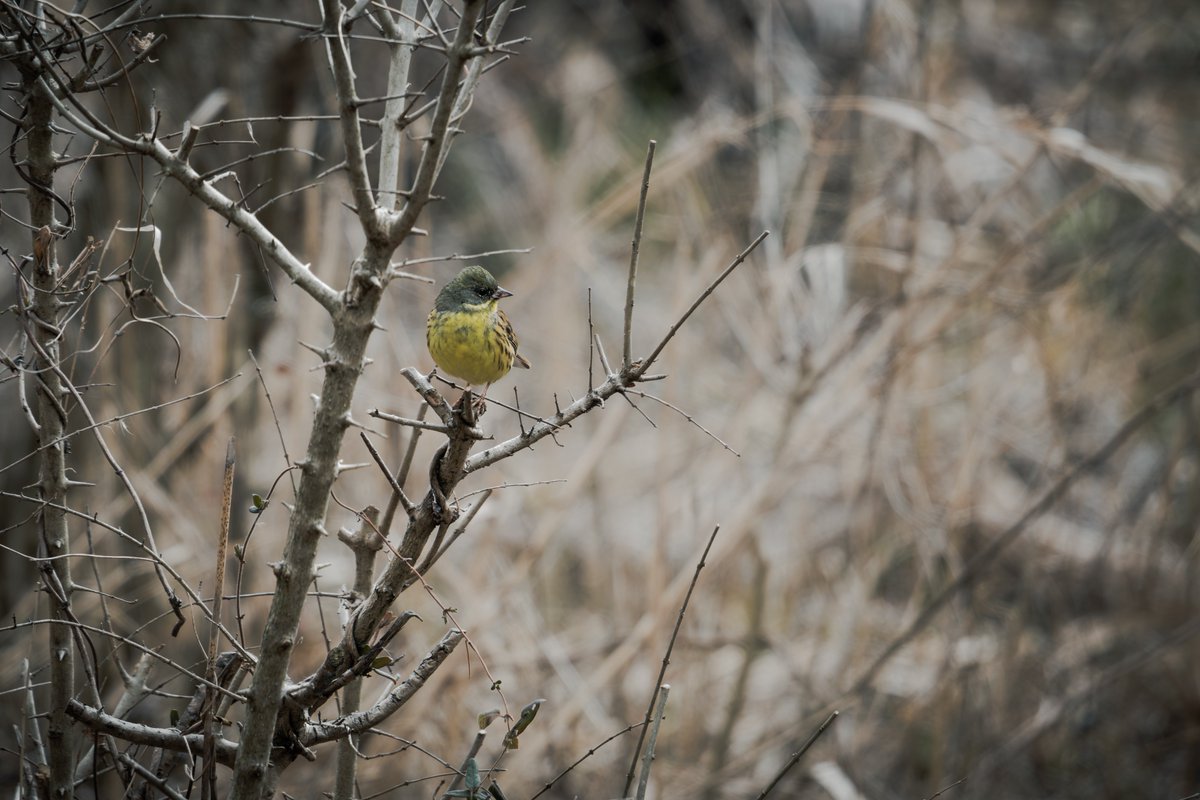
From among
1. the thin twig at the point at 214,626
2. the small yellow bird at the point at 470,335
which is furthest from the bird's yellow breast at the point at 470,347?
the thin twig at the point at 214,626

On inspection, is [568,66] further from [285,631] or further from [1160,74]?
[285,631]

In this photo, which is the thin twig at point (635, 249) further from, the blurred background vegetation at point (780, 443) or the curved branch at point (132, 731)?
the blurred background vegetation at point (780, 443)

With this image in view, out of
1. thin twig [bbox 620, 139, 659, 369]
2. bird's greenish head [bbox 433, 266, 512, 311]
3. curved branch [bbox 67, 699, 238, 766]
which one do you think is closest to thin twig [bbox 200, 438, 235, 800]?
curved branch [bbox 67, 699, 238, 766]

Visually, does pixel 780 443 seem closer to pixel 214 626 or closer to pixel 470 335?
pixel 470 335

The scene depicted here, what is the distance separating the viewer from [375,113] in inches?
270

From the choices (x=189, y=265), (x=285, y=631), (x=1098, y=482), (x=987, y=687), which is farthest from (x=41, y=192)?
(x=1098, y=482)

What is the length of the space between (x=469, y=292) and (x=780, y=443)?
1.90 meters

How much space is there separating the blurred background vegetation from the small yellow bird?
0.95 meters

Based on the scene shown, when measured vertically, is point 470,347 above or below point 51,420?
above

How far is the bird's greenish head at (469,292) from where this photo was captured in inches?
102

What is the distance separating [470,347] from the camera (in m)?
2.44

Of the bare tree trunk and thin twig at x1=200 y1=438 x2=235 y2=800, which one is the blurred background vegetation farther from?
thin twig at x1=200 y1=438 x2=235 y2=800

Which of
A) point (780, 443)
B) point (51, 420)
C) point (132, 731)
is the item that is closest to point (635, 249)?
point (51, 420)

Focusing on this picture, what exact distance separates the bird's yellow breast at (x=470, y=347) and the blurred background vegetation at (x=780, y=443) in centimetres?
102
